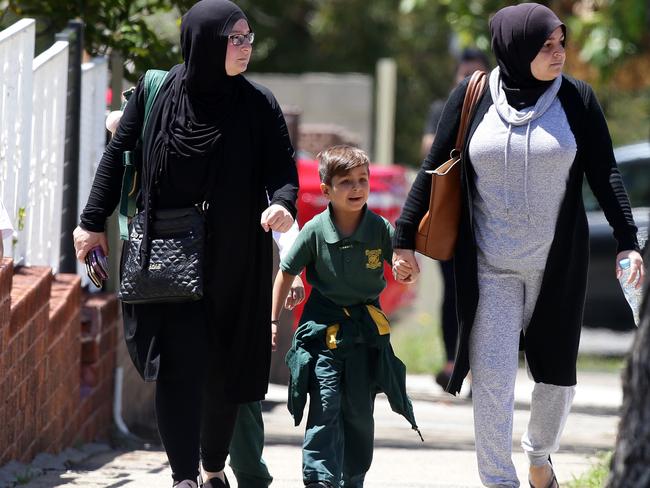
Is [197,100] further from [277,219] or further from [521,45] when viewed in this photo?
[521,45]

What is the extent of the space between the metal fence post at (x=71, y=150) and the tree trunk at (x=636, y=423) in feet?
13.6

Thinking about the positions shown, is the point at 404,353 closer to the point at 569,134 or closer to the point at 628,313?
the point at 628,313

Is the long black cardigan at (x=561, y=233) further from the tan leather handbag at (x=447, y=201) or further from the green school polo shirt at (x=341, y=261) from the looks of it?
the green school polo shirt at (x=341, y=261)

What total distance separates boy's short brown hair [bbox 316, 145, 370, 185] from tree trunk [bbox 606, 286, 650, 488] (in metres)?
2.08

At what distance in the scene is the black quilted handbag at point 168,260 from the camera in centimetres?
489

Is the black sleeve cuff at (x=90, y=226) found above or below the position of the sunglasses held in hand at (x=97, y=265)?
above

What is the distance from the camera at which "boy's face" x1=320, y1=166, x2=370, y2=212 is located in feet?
17.3

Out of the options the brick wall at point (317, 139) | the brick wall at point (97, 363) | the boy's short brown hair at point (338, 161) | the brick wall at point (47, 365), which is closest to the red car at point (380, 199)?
the brick wall at point (317, 139)

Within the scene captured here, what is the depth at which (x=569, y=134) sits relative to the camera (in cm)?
498

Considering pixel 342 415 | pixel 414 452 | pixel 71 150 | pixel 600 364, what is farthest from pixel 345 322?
pixel 600 364

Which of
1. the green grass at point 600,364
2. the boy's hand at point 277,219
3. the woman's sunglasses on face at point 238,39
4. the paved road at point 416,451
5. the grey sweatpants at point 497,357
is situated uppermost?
the woman's sunglasses on face at point 238,39

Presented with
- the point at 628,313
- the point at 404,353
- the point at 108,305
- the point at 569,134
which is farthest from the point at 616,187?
the point at 628,313

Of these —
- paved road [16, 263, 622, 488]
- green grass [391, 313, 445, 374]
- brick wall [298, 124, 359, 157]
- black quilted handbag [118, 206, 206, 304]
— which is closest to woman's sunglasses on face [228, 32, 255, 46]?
black quilted handbag [118, 206, 206, 304]

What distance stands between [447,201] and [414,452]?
219cm
